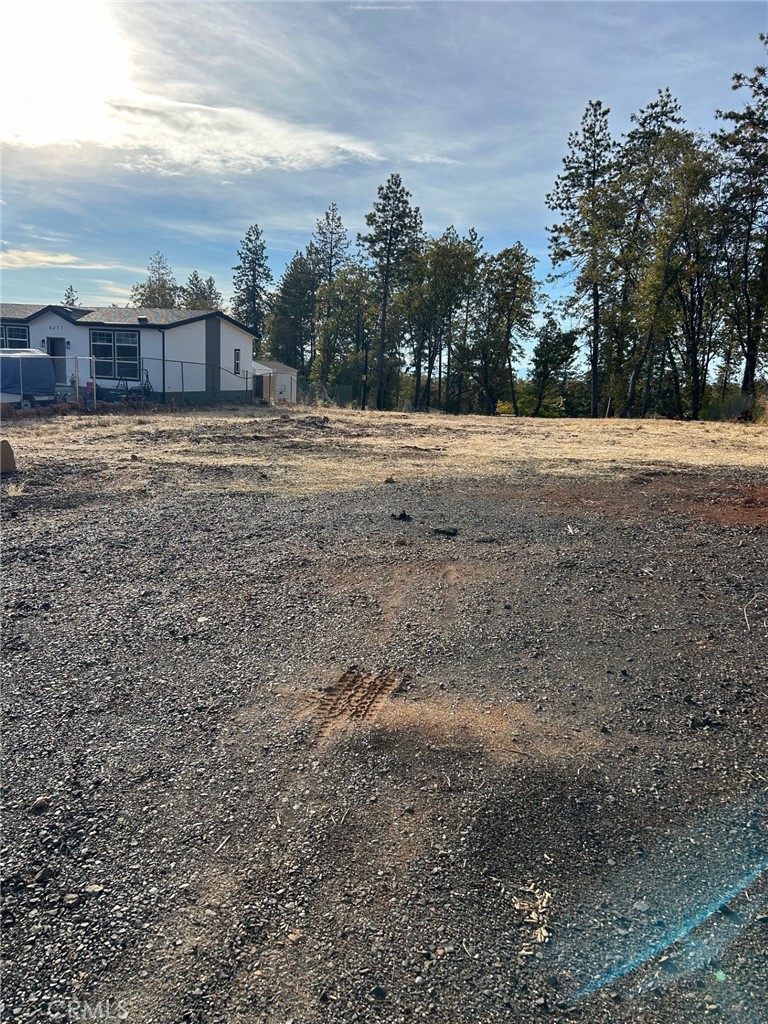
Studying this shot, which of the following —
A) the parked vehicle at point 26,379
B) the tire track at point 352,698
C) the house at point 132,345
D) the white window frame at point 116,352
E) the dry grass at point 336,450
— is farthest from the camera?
the white window frame at point 116,352

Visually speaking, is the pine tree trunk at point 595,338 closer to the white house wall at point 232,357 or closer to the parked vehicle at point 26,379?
the white house wall at point 232,357

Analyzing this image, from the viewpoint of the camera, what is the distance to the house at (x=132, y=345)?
27.3m

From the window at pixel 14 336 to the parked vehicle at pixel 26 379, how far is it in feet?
20.6

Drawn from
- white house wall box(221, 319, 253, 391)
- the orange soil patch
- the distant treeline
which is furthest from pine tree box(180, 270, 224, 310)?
the orange soil patch

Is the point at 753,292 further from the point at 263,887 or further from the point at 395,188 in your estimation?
the point at 263,887

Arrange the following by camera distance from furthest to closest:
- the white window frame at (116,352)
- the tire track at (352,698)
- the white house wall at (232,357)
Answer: the white house wall at (232,357), the white window frame at (116,352), the tire track at (352,698)

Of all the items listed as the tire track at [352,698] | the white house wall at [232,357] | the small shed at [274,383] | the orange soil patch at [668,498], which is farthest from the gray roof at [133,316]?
the tire track at [352,698]

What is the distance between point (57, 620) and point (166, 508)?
10.7 feet

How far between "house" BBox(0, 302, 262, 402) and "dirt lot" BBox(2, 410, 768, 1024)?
76.7 ft

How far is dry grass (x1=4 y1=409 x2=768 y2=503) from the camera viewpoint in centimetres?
953

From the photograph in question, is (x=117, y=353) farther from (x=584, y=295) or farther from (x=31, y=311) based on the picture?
(x=584, y=295)

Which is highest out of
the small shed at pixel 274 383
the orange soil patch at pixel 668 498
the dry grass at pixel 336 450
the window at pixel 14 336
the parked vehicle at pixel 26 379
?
the window at pixel 14 336

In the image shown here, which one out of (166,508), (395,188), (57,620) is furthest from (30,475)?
(395,188)

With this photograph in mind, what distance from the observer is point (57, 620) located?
162 inches
